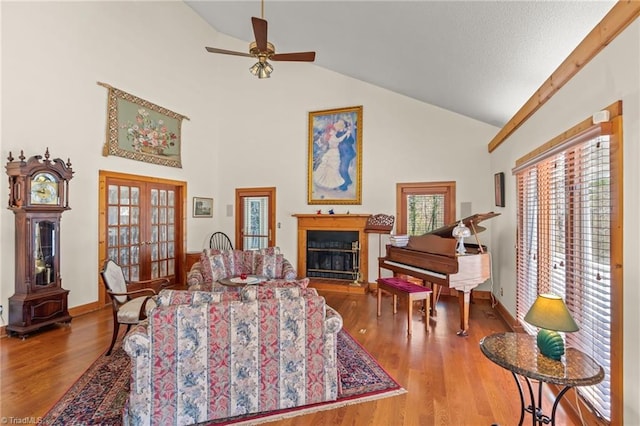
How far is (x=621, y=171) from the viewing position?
5.44ft

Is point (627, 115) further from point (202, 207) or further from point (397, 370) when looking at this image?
point (202, 207)

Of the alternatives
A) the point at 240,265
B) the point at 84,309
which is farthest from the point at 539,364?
the point at 84,309

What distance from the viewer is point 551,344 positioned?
1751 mm

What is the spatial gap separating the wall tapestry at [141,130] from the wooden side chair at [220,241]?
5.85 ft

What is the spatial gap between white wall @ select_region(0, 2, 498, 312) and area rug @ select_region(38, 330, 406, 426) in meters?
2.04

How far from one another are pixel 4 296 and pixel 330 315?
3977mm

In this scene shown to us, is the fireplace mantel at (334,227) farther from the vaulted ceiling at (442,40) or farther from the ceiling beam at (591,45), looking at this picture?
the ceiling beam at (591,45)

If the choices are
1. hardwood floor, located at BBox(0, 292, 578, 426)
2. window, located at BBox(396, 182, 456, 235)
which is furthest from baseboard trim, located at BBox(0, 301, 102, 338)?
window, located at BBox(396, 182, 456, 235)

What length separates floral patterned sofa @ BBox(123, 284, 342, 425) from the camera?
6.61 ft

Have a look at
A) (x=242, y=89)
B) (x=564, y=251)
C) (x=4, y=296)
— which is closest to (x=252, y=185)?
(x=242, y=89)

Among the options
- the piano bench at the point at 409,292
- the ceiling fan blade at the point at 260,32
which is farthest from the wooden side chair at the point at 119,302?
the piano bench at the point at 409,292

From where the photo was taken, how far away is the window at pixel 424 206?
569cm

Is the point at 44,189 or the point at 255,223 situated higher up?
the point at 44,189

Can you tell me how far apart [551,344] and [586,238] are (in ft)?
2.78
